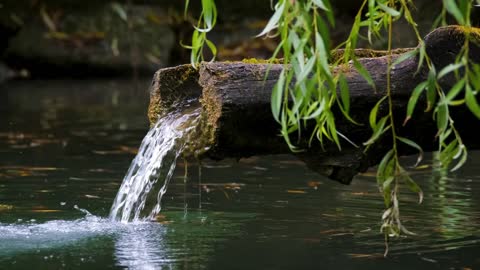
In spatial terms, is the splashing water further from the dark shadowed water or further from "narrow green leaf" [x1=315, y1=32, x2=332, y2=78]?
"narrow green leaf" [x1=315, y1=32, x2=332, y2=78]

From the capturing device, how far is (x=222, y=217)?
19.5 ft

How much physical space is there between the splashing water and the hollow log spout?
346 millimetres

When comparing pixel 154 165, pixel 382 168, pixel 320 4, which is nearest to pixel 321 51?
pixel 320 4

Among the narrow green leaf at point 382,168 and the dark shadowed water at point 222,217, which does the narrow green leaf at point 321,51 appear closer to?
the narrow green leaf at point 382,168

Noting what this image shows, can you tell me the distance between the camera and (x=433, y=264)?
4.58 meters

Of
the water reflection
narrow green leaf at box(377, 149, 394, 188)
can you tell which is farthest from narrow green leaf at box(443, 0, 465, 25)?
the water reflection

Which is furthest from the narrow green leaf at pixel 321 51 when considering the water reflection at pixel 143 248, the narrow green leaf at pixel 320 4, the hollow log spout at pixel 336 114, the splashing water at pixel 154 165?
the splashing water at pixel 154 165

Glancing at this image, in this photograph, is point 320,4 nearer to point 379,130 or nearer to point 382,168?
point 379,130

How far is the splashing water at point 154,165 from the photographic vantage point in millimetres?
5328

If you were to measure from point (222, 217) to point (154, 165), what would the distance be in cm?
56

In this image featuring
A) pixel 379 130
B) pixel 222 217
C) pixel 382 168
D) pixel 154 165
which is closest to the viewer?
pixel 379 130

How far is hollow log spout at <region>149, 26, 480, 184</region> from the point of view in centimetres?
477

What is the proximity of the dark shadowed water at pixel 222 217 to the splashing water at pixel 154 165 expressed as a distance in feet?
0.41

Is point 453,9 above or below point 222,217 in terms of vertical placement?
above
